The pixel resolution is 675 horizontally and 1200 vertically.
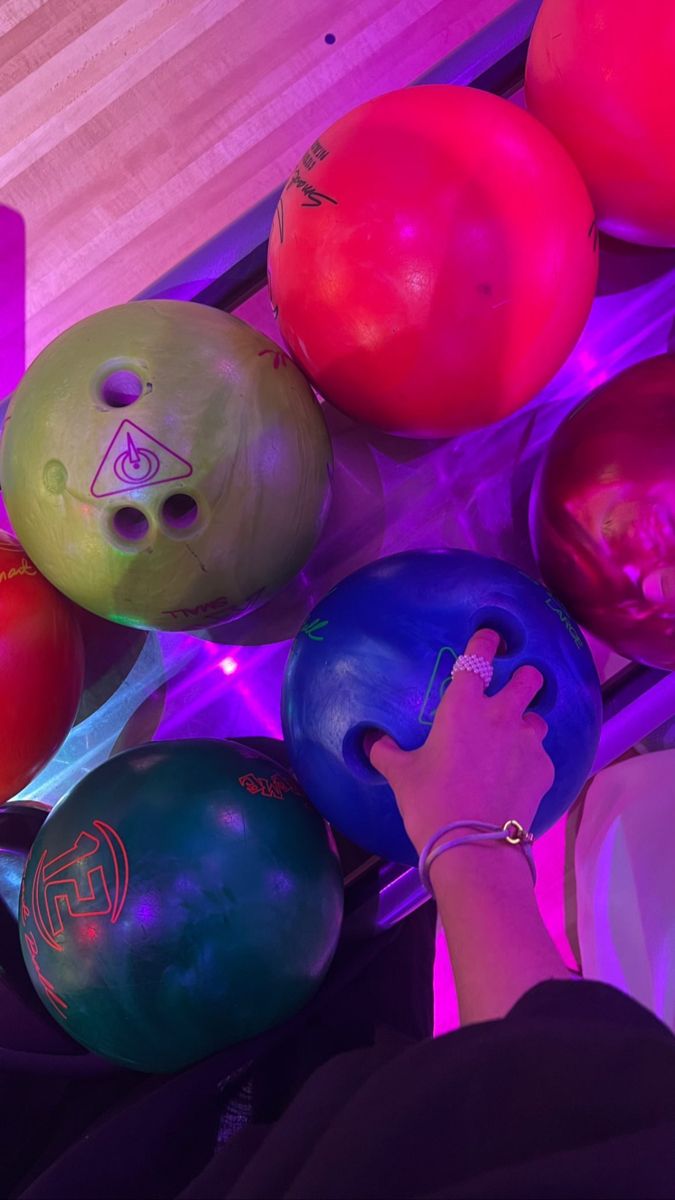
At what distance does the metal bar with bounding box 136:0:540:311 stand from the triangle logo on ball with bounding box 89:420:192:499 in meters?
0.57

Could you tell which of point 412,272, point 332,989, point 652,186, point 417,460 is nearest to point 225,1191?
point 332,989

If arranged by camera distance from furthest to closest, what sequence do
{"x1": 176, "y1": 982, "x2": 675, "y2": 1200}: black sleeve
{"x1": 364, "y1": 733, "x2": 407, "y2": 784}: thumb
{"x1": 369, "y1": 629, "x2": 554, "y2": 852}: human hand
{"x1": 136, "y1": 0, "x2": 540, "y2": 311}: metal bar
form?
{"x1": 136, "y1": 0, "x2": 540, "y2": 311}: metal bar < {"x1": 364, "y1": 733, "x2": 407, "y2": 784}: thumb < {"x1": 369, "y1": 629, "x2": 554, "y2": 852}: human hand < {"x1": 176, "y1": 982, "x2": 675, "y2": 1200}: black sleeve

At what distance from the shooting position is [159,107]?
1691 mm

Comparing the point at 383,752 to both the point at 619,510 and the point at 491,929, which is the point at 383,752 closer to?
the point at 491,929

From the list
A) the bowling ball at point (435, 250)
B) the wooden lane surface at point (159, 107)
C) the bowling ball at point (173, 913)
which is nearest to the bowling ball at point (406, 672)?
the bowling ball at point (173, 913)

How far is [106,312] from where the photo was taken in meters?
1.13

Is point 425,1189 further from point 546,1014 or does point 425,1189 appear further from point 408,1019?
point 408,1019

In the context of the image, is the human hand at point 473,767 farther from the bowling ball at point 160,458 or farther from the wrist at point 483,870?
the bowling ball at point 160,458

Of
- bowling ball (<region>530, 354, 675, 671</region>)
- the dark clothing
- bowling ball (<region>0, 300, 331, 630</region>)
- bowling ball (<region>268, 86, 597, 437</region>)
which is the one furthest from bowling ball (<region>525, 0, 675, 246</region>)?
the dark clothing

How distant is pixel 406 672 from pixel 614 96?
0.78m

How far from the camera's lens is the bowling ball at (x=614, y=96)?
112 centimetres

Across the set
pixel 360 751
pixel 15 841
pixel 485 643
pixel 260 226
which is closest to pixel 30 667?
pixel 15 841

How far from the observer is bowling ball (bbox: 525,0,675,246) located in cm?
112

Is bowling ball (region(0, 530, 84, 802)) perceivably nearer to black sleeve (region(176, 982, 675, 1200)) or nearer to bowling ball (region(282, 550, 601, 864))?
bowling ball (region(282, 550, 601, 864))
